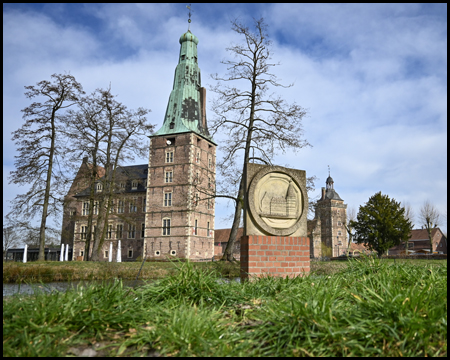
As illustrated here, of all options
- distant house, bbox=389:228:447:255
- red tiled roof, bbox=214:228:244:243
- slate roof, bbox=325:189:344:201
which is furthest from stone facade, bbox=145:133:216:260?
distant house, bbox=389:228:447:255

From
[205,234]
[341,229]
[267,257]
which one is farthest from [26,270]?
[341,229]

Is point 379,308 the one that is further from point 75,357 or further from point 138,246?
point 138,246

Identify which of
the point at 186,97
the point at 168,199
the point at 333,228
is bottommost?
the point at 333,228

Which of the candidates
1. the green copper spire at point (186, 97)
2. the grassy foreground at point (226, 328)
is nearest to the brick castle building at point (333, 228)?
the green copper spire at point (186, 97)

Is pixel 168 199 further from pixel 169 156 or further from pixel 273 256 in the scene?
→ pixel 273 256

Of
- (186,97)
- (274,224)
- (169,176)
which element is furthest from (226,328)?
(186,97)

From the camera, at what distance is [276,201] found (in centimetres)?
728

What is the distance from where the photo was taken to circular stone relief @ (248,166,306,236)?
23.2 ft

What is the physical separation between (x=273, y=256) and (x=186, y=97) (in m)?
44.3

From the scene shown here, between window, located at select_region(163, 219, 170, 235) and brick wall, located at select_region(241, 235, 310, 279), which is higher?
window, located at select_region(163, 219, 170, 235)

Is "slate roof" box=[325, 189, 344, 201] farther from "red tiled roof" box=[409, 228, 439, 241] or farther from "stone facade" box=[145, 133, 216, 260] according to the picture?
"stone facade" box=[145, 133, 216, 260]

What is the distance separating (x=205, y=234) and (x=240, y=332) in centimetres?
4721

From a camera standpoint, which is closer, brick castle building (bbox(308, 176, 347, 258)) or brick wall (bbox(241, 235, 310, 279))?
brick wall (bbox(241, 235, 310, 279))

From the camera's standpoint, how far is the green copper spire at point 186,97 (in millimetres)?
47562
